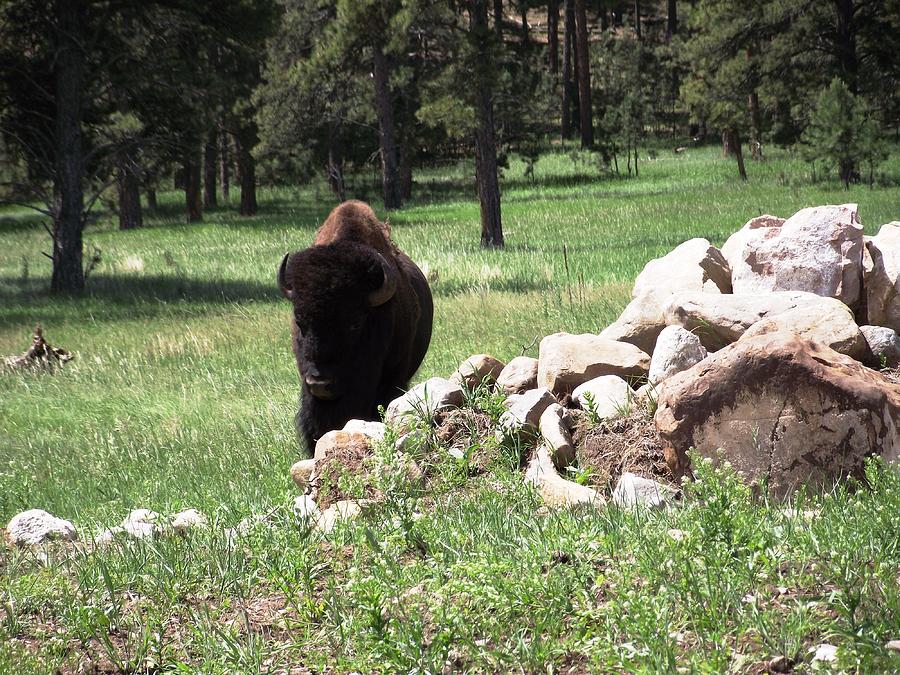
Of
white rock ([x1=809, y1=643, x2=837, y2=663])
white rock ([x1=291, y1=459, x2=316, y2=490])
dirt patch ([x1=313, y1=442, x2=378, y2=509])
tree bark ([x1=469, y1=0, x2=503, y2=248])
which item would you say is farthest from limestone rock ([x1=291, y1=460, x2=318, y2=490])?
tree bark ([x1=469, y1=0, x2=503, y2=248])

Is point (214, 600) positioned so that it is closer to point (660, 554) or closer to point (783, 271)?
point (660, 554)

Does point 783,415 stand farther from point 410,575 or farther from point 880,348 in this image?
point 410,575

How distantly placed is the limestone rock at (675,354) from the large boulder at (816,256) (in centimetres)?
156

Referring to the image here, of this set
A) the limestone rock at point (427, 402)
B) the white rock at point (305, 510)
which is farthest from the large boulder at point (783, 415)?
the white rock at point (305, 510)

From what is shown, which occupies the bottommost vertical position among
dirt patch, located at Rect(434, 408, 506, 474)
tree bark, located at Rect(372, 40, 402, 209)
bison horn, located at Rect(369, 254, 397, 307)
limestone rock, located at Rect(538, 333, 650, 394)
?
dirt patch, located at Rect(434, 408, 506, 474)

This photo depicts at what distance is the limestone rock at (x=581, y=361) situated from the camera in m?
6.46

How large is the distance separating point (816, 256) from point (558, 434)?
9.98ft

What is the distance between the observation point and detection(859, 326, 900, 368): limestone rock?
21.0 feet

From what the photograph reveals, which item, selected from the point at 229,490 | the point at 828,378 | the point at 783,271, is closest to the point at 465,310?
the point at 783,271

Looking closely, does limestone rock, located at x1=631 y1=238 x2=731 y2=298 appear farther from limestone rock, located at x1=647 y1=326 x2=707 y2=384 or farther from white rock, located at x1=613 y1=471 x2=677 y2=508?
white rock, located at x1=613 y1=471 x2=677 y2=508

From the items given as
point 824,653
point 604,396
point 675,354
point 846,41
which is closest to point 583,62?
point 846,41

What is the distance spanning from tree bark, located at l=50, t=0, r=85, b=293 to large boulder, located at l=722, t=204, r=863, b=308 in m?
14.8

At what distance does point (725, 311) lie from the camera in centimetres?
662

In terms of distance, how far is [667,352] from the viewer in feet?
19.8
